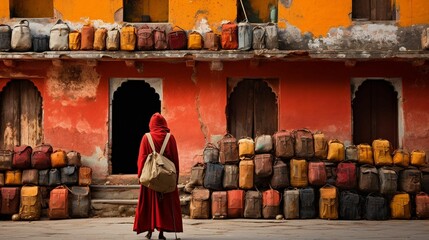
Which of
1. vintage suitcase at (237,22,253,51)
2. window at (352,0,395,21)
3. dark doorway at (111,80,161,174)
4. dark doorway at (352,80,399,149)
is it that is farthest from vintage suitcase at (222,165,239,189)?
dark doorway at (111,80,161,174)

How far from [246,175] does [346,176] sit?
72.3 inches

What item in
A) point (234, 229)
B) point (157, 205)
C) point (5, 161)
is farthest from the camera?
point (5, 161)

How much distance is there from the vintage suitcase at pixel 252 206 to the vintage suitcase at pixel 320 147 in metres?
1.38

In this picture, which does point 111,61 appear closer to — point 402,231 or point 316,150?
point 316,150

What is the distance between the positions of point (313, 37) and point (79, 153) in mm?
5172

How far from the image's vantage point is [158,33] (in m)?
18.4

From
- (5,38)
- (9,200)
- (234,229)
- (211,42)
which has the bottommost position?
(234,229)

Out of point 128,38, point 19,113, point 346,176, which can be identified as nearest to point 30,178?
point 19,113

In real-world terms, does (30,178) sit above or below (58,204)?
above

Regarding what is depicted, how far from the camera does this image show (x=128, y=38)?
18234mm

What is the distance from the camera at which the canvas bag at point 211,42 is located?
18.3 metres

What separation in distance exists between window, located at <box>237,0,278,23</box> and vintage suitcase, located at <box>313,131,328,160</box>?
290 centimetres

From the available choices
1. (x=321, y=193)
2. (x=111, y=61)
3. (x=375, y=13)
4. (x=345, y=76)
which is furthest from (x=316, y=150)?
(x=111, y=61)

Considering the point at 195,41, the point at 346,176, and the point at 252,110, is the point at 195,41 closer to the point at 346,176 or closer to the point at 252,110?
the point at 252,110
